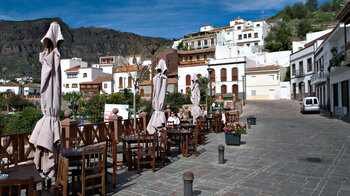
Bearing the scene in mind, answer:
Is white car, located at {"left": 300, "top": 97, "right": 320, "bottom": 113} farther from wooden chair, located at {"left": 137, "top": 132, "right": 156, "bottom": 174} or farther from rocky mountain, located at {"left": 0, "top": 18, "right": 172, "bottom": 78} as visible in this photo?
rocky mountain, located at {"left": 0, "top": 18, "right": 172, "bottom": 78}

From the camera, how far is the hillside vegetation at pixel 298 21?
5788 cm

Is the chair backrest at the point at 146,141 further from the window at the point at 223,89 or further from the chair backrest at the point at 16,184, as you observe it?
the window at the point at 223,89

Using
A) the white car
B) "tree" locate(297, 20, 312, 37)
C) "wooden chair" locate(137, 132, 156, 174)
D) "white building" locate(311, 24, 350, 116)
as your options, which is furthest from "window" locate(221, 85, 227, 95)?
"wooden chair" locate(137, 132, 156, 174)

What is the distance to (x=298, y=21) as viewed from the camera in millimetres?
78125

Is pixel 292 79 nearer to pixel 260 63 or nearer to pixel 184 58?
pixel 260 63

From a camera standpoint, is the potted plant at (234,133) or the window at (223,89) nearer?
the potted plant at (234,133)

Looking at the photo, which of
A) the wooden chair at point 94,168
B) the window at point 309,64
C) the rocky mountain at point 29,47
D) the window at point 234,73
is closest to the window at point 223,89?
the window at point 234,73

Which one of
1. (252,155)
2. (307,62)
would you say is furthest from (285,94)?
(252,155)

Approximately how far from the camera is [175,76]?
5047 cm

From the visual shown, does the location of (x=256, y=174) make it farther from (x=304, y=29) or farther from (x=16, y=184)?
(x=304, y=29)

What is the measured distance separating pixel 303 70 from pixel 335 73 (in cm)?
1389

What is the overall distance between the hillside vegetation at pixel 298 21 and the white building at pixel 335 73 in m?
31.9

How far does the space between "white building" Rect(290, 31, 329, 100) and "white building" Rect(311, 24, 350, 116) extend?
3.77 m

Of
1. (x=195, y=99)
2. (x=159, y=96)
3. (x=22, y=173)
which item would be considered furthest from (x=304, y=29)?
(x=22, y=173)
